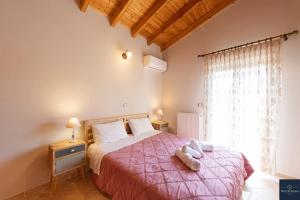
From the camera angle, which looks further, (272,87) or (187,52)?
(187,52)

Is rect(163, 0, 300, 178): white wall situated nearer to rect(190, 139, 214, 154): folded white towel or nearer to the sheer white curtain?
the sheer white curtain

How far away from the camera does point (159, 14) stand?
3244 millimetres

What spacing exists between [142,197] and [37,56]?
2.33m

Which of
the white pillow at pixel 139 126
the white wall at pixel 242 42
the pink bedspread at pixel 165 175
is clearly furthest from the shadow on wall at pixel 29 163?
the white wall at pixel 242 42

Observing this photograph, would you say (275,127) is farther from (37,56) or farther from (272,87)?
(37,56)

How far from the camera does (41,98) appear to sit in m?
2.20

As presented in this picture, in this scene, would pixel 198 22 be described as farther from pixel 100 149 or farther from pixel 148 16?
pixel 100 149

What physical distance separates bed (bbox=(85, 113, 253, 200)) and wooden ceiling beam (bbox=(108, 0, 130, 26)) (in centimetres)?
209

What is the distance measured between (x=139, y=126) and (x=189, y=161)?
1.67 meters

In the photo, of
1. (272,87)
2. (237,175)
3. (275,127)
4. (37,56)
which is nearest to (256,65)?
(272,87)

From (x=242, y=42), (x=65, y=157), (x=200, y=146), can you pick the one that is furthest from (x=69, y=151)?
(x=242, y=42)

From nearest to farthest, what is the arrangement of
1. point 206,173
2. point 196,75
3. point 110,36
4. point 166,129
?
point 206,173 < point 110,36 < point 196,75 < point 166,129

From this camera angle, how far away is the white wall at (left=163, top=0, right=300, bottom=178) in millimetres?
2389

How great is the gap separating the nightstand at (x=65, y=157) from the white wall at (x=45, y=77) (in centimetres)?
25
